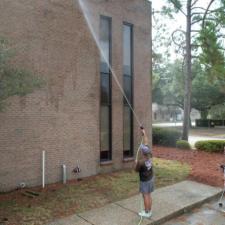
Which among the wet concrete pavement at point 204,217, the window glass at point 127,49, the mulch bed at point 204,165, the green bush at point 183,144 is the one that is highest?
the window glass at point 127,49

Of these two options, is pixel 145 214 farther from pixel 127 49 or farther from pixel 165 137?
pixel 165 137

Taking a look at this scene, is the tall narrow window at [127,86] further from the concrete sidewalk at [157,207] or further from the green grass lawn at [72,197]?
the concrete sidewalk at [157,207]

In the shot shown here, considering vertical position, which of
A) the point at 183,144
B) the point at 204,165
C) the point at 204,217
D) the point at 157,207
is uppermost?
the point at 183,144

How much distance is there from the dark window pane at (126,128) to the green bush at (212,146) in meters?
7.11

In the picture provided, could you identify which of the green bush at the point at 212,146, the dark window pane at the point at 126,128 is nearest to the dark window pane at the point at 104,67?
the dark window pane at the point at 126,128

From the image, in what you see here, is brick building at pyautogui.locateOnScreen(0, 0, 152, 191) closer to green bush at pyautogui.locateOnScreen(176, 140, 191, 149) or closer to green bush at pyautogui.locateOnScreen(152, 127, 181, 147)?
green bush at pyautogui.locateOnScreen(176, 140, 191, 149)

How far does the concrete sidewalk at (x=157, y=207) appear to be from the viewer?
5828 mm

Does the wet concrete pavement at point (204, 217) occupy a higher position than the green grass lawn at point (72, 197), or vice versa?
the green grass lawn at point (72, 197)

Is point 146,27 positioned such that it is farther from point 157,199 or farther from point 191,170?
point 157,199

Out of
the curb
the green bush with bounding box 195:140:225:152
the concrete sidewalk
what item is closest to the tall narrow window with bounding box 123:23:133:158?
the concrete sidewalk

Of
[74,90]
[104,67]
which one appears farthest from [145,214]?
[104,67]

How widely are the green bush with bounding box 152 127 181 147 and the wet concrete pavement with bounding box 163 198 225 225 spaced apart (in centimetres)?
1223

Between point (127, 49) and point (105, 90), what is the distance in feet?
7.26

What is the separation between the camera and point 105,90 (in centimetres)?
1045
